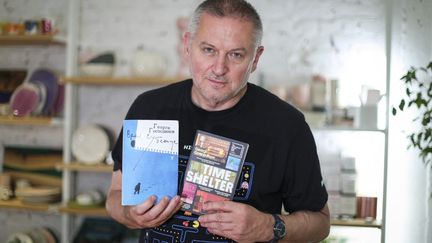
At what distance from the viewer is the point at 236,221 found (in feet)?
3.59

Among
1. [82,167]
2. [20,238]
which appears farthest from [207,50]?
[20,238]

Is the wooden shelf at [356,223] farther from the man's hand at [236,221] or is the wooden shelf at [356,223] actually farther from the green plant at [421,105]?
the man's hand at [236,221]

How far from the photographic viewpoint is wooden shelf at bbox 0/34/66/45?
2.68 metres

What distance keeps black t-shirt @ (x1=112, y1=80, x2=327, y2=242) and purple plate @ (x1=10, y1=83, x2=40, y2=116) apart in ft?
5.58

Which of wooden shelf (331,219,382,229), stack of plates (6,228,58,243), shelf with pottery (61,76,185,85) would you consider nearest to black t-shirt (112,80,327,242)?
wooden shelf (331,219,382,229)

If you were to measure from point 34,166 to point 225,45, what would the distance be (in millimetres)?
2156

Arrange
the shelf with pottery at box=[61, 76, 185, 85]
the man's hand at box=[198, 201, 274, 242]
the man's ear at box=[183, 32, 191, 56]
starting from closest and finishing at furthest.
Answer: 1. the man's hand at box=[198, 201, 274, 242]
2. the man's ear at box=[183, 32, 191, 56]
3. the shelf with pottery at box=[61, 76, 185, 85]

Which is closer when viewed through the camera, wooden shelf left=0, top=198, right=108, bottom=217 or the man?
the man

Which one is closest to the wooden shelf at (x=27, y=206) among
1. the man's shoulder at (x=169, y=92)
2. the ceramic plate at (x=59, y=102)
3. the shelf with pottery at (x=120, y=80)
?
the ceramic plate at (x=59, y=102)

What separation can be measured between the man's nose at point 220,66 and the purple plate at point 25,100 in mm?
1918

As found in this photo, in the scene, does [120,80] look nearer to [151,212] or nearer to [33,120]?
[33,120]

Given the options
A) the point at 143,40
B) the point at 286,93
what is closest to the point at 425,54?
the point at 286,93

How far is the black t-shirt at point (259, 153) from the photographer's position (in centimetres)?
119

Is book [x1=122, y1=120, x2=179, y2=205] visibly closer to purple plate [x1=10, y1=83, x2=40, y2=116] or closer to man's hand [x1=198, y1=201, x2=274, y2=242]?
man's hand [x1=198, y1=201, x2=274, y2=242]
